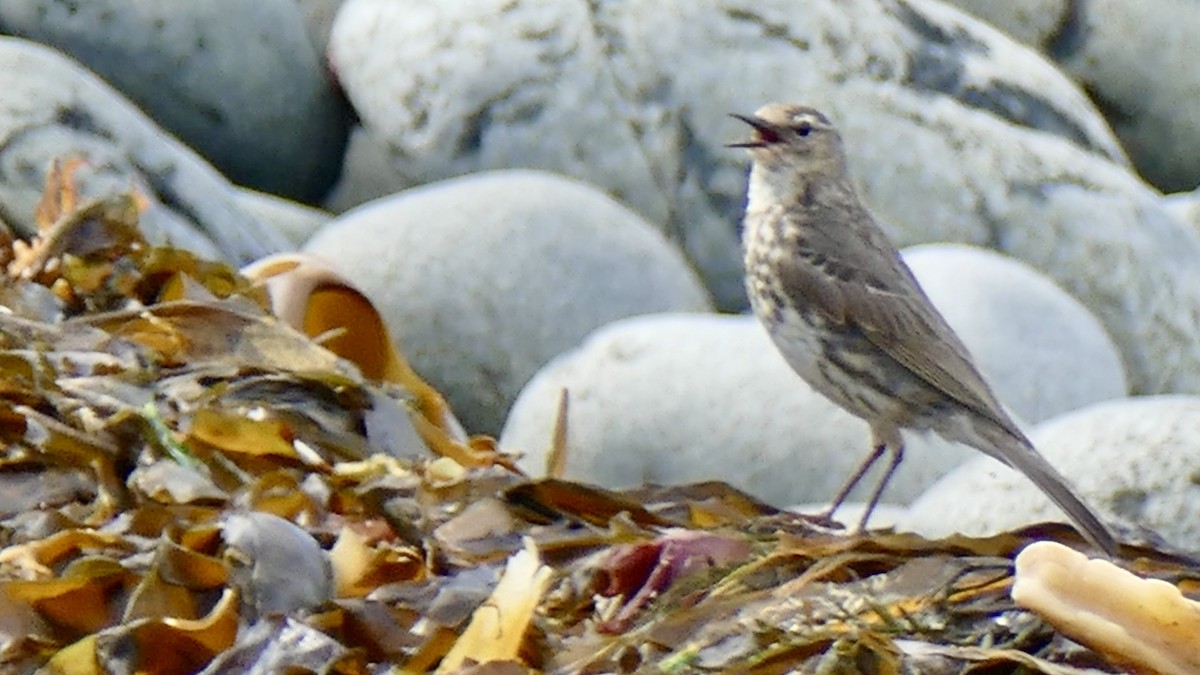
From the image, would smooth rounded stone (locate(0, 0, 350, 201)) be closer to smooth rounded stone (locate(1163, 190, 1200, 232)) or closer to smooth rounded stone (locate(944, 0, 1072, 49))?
smooth rounded stone (locate(944, 0, 1072, 49))

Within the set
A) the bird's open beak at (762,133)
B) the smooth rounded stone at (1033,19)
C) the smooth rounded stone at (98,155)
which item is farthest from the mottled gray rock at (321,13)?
the bird's open beak at (762,133)

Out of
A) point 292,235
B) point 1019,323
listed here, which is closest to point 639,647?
point 1019,323

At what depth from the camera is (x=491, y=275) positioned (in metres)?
7.21

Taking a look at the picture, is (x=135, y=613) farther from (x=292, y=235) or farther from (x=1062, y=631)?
(x=292, y=235)

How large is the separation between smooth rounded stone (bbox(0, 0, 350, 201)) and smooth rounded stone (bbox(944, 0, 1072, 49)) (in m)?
3.48

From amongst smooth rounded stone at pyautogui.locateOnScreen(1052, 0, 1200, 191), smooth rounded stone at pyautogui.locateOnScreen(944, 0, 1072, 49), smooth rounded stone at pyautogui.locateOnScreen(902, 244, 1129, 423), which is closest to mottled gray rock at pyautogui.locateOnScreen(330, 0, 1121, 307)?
smooth rounded stone at pyautogui.locateOnScreen(902, 244, 1129, 423)

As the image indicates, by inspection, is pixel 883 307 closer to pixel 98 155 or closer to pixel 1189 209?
pixel 98 155

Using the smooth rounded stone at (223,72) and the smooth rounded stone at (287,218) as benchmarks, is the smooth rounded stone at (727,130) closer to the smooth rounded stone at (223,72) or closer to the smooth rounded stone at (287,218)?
the smooth rounded stone at (223,72)

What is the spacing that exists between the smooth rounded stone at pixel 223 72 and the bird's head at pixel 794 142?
11.8ft

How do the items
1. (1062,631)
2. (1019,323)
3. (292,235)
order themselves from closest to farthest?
(1062,631), (1019,323), (292,235)

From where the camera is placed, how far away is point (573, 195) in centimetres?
743

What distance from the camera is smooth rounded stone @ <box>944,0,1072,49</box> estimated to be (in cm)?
1077

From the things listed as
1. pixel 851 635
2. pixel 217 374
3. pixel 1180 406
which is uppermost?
pixel 851 635

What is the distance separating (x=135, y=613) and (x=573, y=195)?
4564mm
